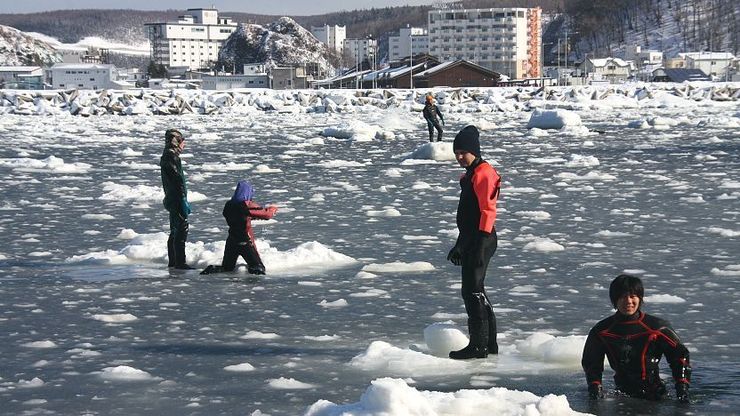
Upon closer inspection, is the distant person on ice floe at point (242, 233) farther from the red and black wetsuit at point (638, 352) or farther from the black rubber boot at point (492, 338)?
the red and black wetsuit at point (638, 352)

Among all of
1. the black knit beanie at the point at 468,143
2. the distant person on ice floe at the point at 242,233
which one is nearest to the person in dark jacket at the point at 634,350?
the black knit beanie at the point at 468,143

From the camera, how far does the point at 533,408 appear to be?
188 inches

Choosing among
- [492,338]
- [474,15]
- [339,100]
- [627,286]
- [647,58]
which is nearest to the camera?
[627,286]

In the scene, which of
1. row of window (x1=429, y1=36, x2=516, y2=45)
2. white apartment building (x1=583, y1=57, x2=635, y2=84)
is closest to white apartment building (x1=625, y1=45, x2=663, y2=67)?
white apartment building (x1=583, y1=57, x2=635, y2=84)

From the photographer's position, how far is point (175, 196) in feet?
31.9

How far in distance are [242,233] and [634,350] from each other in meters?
4.57

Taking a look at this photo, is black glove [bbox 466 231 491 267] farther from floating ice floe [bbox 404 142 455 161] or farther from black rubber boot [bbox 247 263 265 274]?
floating ice floe [bbox 404 142 455 161]

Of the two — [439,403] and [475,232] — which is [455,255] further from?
[439,403]

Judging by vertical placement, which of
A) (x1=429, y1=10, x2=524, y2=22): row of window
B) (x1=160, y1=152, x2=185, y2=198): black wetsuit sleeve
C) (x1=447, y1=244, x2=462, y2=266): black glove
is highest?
(x1=429, y1=10, x2=524, y2=22): row of window

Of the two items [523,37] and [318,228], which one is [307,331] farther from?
[523,37]

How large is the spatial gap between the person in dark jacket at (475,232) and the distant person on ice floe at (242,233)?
3250mm

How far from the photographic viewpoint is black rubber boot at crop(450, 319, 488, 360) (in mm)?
6234

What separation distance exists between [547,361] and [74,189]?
495 inches

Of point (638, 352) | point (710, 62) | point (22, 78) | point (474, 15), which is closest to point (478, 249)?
point (638, 352)
